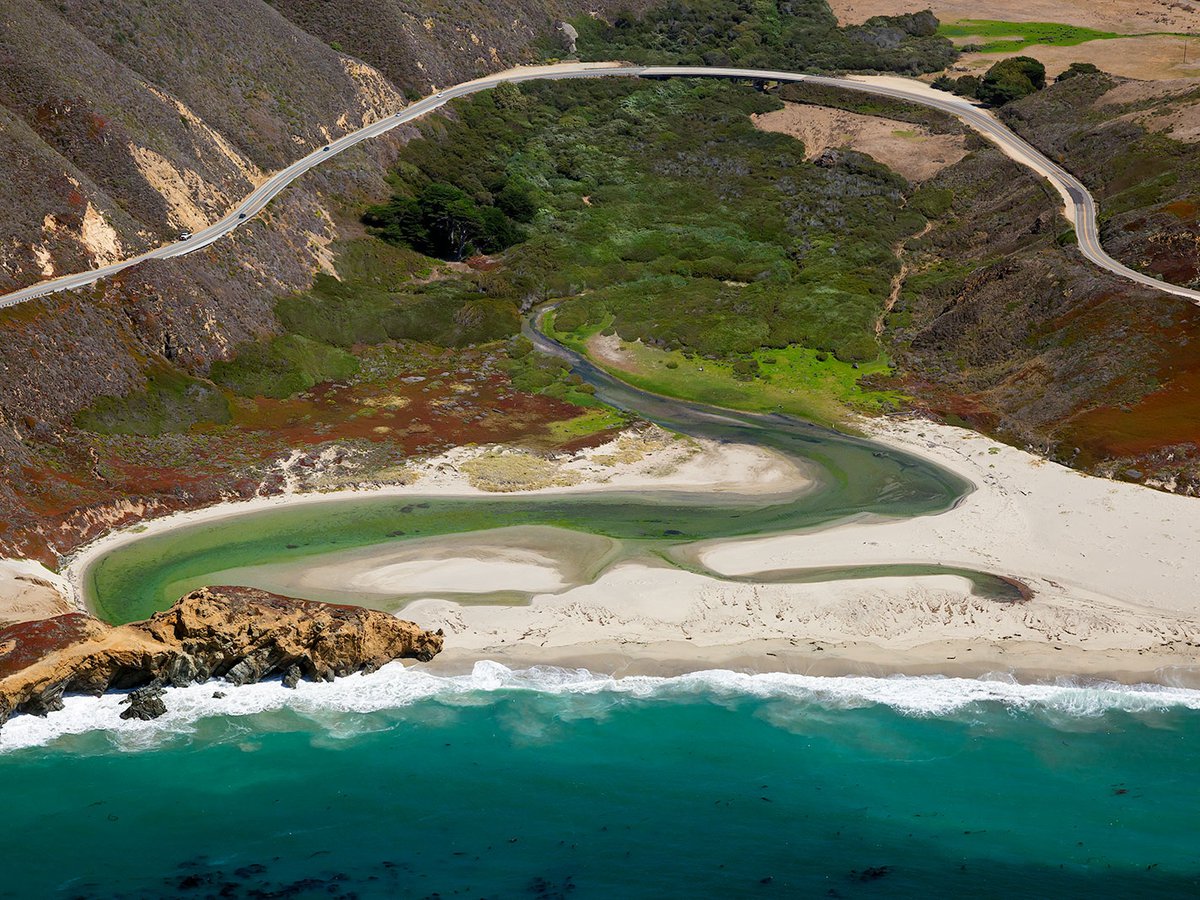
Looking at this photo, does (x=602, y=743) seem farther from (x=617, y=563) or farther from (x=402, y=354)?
(x=402, y=354)

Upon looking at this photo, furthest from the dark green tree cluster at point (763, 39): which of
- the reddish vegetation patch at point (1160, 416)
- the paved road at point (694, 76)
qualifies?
the reddish vegetation patch at point (1160, 416)

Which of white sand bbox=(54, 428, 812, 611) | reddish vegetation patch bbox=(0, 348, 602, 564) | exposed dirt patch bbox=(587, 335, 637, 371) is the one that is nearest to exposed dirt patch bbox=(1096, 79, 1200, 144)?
exposed dirt patch bbox=(587, 335, 637, 371)

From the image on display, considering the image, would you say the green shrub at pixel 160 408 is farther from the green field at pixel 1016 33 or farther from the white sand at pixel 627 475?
the green field at pixel 1016 33

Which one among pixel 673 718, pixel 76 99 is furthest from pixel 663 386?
pixel 76 99

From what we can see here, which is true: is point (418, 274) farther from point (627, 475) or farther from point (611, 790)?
point (611, 790)

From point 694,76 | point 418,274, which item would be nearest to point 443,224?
point 418,274
